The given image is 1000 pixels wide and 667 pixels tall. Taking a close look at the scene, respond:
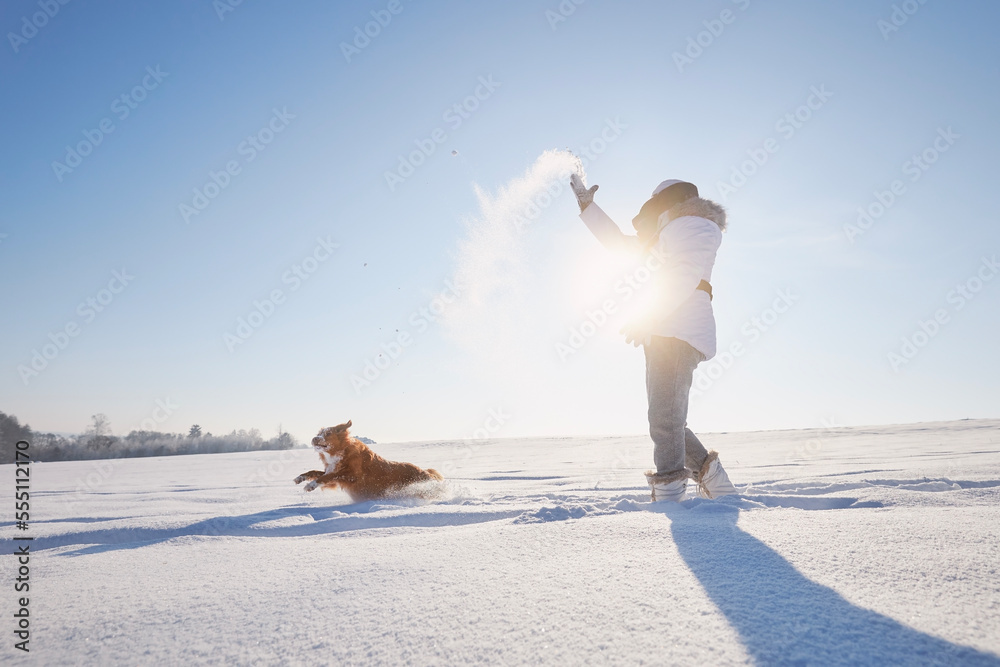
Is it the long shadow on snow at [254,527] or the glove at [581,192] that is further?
the glove at [581,192]

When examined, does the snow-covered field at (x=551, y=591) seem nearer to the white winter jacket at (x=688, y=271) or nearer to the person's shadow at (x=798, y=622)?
the person's shadow at (x=798, y=622)

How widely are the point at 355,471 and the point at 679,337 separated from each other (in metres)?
2.55

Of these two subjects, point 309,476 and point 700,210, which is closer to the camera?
point 700,210

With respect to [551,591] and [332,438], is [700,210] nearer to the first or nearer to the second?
[551,591]

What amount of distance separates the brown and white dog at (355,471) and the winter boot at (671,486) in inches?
66.1

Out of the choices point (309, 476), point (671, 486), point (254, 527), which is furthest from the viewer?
point (309, 476)

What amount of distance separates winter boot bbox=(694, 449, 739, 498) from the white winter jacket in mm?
671

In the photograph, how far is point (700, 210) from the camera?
3.02 metres

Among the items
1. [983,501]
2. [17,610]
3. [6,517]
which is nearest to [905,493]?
[983,501]

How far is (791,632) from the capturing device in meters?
0.87

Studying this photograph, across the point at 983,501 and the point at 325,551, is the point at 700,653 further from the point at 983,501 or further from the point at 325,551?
the point at 983,501

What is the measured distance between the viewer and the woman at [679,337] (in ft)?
9.09

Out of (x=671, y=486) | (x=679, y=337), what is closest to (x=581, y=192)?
(x=679, y=337)

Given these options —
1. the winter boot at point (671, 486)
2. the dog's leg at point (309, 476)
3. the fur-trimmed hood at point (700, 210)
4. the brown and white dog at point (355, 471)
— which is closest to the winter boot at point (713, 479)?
the winter boot at point (671, 486)
